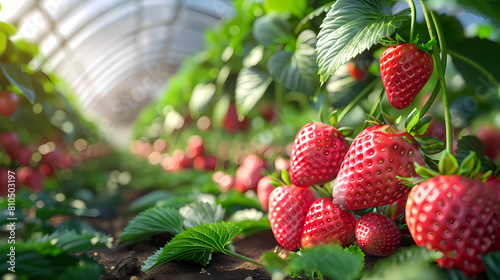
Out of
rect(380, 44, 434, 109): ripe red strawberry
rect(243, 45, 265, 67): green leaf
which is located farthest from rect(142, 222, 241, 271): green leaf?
rect(243, 45, 265, 67): green leaf

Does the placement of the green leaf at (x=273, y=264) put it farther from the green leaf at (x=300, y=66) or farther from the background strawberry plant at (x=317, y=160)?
the green leaf at (x=300, y=66)

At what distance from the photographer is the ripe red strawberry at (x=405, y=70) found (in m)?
0.49

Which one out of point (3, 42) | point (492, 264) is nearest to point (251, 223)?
point (492, 264)

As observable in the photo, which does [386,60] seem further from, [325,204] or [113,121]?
[113,121]

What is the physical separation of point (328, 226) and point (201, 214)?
0.97 feet

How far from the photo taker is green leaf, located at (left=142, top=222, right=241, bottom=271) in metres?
0.55

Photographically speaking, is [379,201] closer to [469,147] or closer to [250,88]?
[469,147]

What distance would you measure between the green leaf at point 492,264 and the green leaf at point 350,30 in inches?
11.2

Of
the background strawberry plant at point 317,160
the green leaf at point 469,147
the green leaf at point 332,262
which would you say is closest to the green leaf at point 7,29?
the background strawberry plant at point 317,160

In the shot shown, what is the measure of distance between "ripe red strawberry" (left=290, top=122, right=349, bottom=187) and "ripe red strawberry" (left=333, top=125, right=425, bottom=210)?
0.19 ft

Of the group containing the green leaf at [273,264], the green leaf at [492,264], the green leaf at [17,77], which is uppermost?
the green leaf at [17,77]

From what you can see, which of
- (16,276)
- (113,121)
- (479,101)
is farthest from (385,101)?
(113,121)

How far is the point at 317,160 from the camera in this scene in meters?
0.56

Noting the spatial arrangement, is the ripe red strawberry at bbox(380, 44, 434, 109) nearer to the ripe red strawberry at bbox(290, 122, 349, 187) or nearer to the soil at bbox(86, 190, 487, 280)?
the ripe red strawberry at bbox(290, 122, 349, 187)
